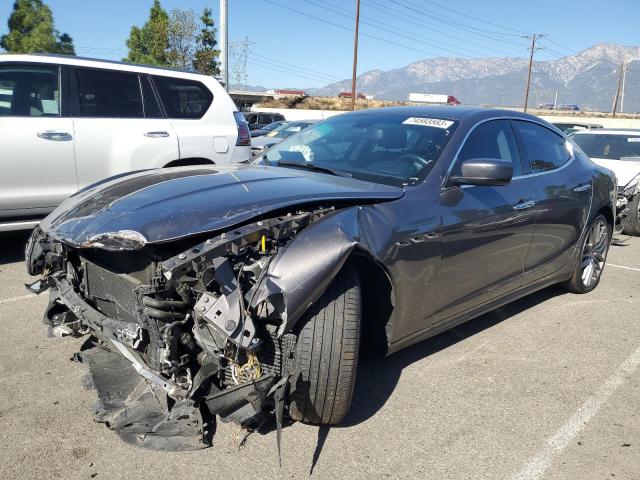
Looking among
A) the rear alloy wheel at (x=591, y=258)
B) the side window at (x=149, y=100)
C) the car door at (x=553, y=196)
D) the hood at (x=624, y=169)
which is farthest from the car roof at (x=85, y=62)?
the hood at (x=624, y=169)

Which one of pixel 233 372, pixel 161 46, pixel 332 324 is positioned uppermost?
pixel 161 46

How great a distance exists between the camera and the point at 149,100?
6078mm

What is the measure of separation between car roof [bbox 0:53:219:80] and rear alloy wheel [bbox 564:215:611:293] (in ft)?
15.0

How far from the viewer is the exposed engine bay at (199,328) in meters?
2.36

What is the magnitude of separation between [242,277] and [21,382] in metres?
1.64

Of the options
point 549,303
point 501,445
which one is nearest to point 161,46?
point 549,303

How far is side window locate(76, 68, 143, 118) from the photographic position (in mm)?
5664

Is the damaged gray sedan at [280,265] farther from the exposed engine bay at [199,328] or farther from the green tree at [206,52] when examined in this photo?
the green tree at [206,52]

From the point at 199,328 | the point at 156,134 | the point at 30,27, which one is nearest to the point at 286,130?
the point at 156,134

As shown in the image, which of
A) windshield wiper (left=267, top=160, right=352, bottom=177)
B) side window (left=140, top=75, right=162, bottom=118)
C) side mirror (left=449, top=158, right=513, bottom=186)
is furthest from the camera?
side window (left=140, top=75, right=162, bottom=118)

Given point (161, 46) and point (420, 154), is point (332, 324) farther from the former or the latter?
point (161, 46)

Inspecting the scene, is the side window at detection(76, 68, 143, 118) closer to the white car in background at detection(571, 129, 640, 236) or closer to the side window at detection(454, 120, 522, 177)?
the side window at detection(454, 120, 522, 177)

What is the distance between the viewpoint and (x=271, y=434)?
277 centimetres

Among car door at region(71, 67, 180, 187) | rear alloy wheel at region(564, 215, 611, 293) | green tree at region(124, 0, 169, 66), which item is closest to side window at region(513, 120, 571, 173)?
rear alloy wheel at region(564, 215, 611, 293)
